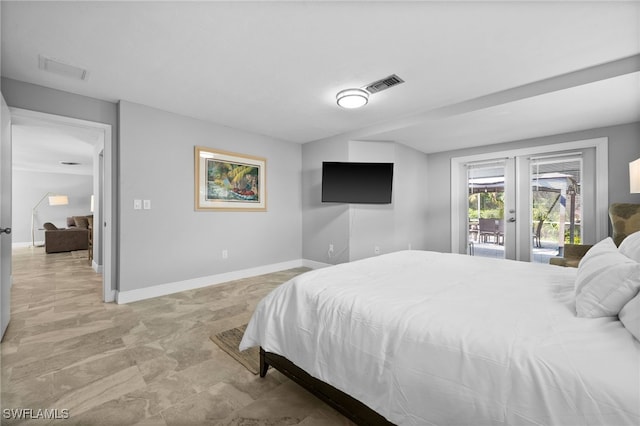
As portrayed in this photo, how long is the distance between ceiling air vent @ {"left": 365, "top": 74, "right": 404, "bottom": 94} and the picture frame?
7.57 ft

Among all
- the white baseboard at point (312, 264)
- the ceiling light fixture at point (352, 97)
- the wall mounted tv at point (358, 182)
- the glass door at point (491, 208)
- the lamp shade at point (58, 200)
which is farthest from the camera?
the lamp shade at point (58, 200)

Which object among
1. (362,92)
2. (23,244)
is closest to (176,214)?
(362,92)

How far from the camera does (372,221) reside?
466cm

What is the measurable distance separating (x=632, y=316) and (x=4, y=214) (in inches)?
159

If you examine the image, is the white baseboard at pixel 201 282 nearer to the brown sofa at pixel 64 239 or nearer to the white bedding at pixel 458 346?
the white bedding at pixel 458 346

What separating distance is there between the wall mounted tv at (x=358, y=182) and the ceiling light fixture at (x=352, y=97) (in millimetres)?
1414

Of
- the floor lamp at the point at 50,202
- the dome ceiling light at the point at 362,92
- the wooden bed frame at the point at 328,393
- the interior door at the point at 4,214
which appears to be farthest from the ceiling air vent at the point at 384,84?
the floor lamp at the point at 50,202

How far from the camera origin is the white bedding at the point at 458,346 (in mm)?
788

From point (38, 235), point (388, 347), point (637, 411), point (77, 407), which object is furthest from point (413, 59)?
point (38, 235)

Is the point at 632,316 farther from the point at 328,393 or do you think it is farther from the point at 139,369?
the point at 139,369

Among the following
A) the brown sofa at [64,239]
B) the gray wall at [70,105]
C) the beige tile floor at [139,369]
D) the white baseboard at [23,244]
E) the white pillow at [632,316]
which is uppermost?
the gray wall at [70,105]

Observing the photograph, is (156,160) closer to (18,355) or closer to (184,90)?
(184,90)

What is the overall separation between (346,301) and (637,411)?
0.97 metres

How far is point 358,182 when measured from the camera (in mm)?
4391
